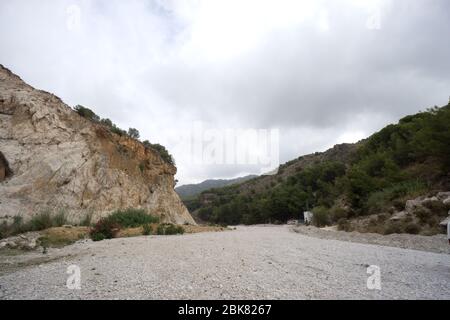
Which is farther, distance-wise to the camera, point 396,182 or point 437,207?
point 396,182

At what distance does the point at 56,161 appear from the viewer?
Result: 20984 mm

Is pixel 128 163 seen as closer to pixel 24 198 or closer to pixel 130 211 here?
pixel 130 211

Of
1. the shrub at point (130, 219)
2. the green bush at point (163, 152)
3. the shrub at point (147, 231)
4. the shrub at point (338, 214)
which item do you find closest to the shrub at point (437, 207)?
the shrub at point (338, 214)

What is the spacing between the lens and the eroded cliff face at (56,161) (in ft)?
61.6

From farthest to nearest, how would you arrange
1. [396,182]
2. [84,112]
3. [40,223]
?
[84,112] → [396,182] → [40,223]

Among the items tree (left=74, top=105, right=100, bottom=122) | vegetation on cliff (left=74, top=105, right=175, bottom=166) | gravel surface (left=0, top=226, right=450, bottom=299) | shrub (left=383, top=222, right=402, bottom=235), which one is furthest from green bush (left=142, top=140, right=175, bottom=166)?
gravel surface (left=0, top=226, right=450, bottom=299)

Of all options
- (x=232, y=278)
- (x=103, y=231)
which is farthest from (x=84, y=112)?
(x=232, y=278)

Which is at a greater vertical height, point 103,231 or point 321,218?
point 103,231

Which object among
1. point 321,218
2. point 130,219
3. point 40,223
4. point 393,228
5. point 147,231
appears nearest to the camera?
point 40,223

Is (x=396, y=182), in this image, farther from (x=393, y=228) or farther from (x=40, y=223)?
(x=40, y=223)
